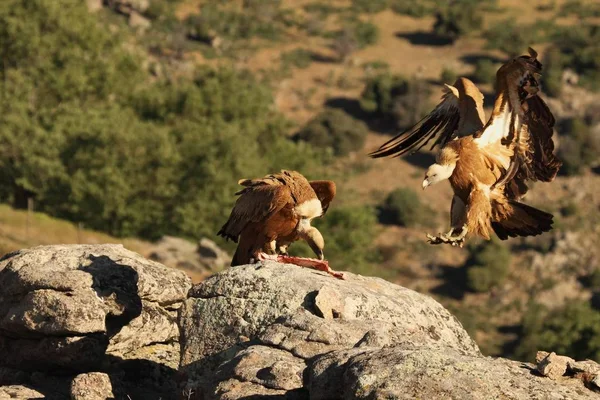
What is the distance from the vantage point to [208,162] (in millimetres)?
45906

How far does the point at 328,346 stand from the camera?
1077cm

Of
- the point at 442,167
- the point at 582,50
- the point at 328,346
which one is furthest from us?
the point at 582,50

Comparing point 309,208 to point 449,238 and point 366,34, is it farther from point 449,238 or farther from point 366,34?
point 366,34

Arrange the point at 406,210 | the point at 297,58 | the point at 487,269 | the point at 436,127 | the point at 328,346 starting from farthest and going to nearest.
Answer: the point at 297,58 < the point at 406,210 < the point at 487,269 < the point at 436,127 < the point at 328,346

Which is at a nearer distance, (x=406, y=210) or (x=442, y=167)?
(x=442, y=167)

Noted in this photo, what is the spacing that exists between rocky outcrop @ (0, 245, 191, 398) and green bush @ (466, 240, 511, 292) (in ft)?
172

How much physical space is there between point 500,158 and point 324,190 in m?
2.36

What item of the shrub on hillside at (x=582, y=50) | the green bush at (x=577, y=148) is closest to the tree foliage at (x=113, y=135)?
the green bush at (x=577, y=148)

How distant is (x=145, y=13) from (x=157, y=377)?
86367 mm

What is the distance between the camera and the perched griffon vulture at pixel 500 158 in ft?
45.4

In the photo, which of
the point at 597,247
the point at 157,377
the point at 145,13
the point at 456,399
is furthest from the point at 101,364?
the point at 145,13

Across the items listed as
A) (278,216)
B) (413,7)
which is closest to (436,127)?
(278,216)

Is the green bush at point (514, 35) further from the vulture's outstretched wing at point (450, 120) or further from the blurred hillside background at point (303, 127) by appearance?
the vulture's outstretched wing at point (450, 120)

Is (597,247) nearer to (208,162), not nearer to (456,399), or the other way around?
(208,162)
